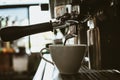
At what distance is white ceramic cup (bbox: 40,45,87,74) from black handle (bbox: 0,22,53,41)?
0.06m

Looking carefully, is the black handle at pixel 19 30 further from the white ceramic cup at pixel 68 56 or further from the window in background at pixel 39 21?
the window in background at pixel 39 21

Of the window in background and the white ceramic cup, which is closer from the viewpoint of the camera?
the white ceramic cup

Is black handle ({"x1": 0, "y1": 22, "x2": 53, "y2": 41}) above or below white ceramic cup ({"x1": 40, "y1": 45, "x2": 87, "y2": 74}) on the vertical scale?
above

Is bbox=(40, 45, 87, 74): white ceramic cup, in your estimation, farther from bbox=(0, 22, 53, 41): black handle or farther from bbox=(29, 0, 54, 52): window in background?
bbox=(29, 0, 54, 52): window in background

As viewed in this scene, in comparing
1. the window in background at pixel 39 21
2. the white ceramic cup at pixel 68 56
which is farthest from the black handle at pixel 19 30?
the window in background at pixel 39 21

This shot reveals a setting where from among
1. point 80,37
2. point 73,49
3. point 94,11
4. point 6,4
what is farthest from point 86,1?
point 6,4

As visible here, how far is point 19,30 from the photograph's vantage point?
0.68 m

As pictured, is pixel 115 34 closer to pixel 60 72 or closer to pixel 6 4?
pixel 60 72

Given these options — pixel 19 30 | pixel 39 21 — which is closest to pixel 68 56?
pixel 19 30

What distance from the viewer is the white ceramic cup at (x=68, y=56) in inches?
28.3

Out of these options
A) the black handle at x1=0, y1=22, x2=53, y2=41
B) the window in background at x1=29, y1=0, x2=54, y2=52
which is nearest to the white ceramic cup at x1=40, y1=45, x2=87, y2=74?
the black handle at x1=0, y1=22, x2=53, y2=41

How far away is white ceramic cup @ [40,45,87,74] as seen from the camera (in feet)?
2.36

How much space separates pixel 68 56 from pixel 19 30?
5.5 inches

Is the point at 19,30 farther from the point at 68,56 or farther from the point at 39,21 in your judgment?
the point at 39,21
